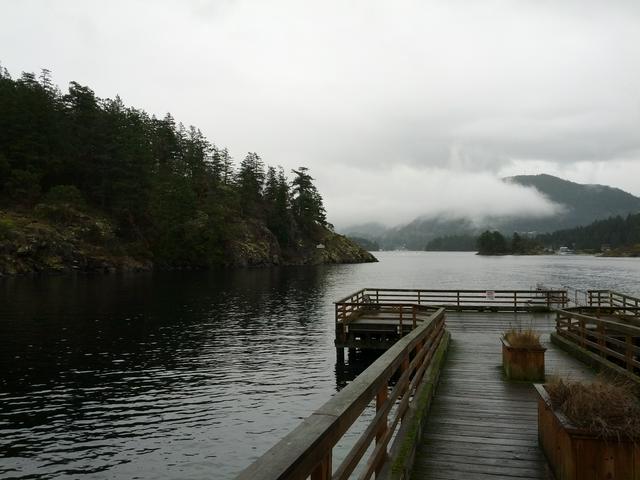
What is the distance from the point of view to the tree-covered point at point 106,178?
3268 inches

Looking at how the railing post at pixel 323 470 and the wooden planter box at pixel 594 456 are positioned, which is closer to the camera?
the railing post at pixel 323 470

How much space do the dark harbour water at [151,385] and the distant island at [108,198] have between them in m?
41.2

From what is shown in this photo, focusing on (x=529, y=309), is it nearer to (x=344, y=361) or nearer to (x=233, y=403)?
(x=344, y=361)

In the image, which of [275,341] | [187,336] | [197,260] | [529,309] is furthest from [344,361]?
[197,260]

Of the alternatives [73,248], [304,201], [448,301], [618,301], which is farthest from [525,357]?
[304,201]

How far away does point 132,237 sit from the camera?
95562 mm

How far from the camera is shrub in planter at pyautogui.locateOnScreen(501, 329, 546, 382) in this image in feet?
37.0

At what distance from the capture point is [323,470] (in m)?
2.85

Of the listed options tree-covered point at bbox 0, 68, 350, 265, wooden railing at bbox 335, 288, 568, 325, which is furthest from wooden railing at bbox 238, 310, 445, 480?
tree-covered point at bbox 0, 68, 350, 265

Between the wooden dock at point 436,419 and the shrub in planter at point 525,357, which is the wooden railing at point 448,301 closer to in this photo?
the wooden dock at point 436,419

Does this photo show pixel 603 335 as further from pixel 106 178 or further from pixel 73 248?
pixel 106 178

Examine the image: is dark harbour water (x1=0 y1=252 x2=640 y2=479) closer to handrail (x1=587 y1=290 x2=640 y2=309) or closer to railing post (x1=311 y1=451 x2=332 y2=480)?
railing post (x1=311 y1=451 x2=332 y2=480)

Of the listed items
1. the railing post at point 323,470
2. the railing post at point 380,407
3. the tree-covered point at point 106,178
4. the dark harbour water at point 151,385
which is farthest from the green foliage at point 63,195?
the railing post at point 323,470

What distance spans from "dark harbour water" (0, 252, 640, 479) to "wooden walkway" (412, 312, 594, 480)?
5822 millimetres
